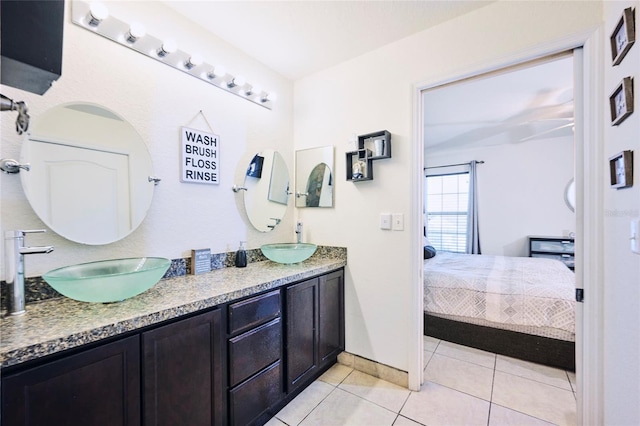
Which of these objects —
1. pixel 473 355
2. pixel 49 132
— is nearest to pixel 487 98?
pixel 473 355

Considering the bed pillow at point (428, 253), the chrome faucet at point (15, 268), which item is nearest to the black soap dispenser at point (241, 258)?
the chrome faucet at point (15, 268)

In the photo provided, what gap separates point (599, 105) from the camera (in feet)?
4.25

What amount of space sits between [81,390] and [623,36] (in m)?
2.30

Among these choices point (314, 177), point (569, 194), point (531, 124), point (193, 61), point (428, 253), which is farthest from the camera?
point (569, 194)

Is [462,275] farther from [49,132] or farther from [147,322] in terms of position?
[49,132]

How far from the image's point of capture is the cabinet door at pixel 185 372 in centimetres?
104

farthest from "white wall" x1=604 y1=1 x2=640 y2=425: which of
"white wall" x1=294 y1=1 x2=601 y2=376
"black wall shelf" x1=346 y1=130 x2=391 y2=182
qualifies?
"black wall shelf" x1=346 y1=130 x2=391 y2=182

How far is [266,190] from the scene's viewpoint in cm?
221

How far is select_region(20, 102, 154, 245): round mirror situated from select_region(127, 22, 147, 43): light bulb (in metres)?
0.42

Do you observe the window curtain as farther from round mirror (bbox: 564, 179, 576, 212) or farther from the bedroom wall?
Result: round mirror (bbox: 564, 179, 576, 212)

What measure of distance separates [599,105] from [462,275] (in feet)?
5.63

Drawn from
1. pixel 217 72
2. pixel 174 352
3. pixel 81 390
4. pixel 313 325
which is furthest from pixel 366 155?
pixel 81 390

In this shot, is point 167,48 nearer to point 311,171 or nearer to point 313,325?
point 311,171

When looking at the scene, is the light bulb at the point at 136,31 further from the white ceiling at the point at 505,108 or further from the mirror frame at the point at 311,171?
the white ceiling at the point at 505,108
